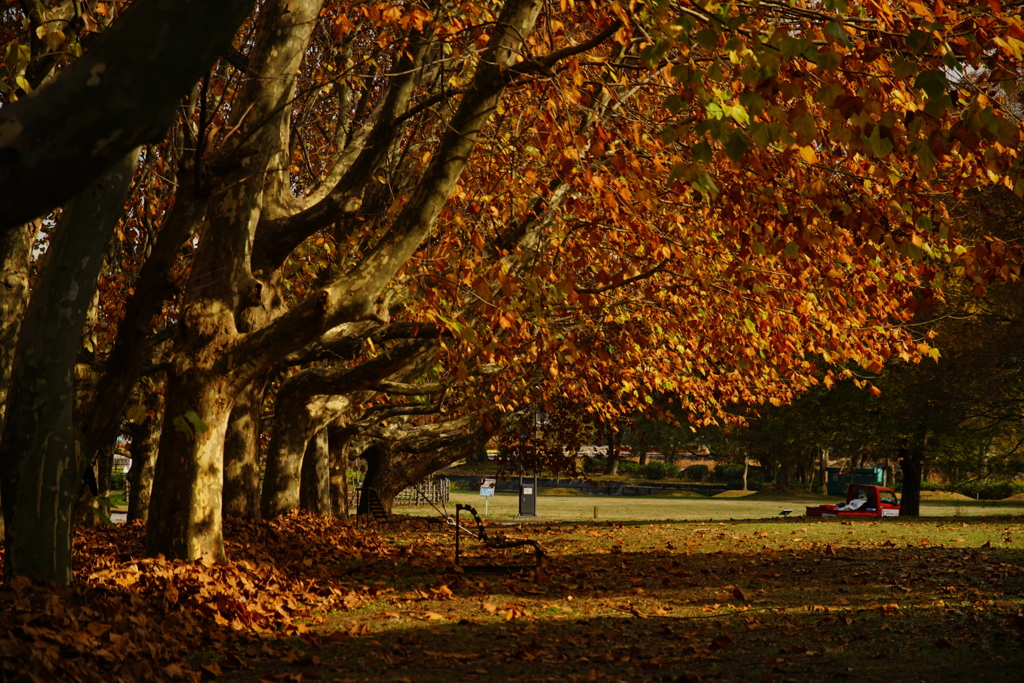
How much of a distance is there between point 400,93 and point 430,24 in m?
1.08

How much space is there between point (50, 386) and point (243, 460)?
7897 millimetres

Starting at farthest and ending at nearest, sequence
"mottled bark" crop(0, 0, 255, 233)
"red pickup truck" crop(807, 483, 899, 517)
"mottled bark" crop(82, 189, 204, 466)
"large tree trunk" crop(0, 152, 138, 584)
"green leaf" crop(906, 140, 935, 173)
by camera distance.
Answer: "red pickup truck" crop(807, 483, 899, 517) → "mottled bark" crop(82, 189, 204, 466) → "large tree trunk" crop(0, 152, 138, 584) → "green leaf" crop(906, 140, 935, 173) → "mottled bark" crop(0, 0, 255, 233)

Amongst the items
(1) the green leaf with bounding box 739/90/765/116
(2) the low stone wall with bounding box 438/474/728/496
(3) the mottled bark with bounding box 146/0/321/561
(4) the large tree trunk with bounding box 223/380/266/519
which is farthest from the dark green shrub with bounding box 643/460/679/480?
(1) the green leaf with bounding box 739/90/765/116

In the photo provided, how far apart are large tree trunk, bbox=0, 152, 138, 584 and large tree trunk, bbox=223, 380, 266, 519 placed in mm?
6430

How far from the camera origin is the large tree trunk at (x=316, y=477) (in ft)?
62.8

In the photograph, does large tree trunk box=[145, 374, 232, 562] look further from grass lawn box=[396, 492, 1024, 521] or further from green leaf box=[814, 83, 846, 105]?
grass lawn box=[396, 492, 1024, 521]

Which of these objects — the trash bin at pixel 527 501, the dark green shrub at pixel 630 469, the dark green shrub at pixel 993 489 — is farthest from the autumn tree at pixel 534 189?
the dark green shrub at pixel 630 469

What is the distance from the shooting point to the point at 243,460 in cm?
1377

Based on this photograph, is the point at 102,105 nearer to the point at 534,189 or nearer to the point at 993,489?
the point at 534,189

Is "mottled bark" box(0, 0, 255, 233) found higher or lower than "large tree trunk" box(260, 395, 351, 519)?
higher

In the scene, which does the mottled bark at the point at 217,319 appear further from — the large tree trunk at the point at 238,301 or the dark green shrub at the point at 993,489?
the dark green shrub at the point at 993,489

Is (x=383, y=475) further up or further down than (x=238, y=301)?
further down

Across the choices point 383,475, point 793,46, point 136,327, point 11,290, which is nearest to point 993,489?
point 383,475

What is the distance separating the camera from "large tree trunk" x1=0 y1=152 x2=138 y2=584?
600 cm
